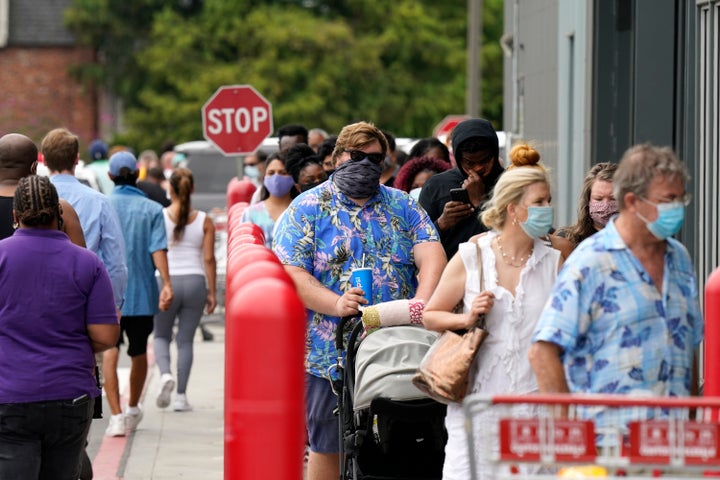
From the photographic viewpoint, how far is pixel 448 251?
27.0 ft

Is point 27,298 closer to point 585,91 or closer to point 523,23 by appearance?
point 585,91

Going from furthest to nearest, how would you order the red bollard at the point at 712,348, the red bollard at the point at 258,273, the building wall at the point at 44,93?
the building wall at the point at 44,93 → the red bollard at the point at 712,348 → the red bollard at the point at 258,273

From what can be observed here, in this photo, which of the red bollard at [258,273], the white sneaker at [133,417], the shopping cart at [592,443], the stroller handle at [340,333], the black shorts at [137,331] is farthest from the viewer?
the white sneaker at [133,417]

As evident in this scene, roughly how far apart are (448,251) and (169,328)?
5.12 meters

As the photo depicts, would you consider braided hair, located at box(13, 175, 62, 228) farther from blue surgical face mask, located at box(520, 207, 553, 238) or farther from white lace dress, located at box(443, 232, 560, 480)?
blue surgical face mask, located at box(520, 207, 553, 238)

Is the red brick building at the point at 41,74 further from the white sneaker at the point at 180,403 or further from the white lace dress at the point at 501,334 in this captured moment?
the white lace dress at the point at 501,334

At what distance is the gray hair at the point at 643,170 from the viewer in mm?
4930

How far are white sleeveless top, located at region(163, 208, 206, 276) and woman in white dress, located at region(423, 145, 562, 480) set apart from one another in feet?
23.1

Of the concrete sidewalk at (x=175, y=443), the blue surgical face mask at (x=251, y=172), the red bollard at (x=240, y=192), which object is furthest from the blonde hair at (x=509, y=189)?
the blue surgical face mask at (x=251, y=172)

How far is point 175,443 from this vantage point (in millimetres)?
11352

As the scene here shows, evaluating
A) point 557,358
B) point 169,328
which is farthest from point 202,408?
point 557,358

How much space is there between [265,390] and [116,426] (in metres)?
7.38

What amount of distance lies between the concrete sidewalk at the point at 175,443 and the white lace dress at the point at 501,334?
4.29 m

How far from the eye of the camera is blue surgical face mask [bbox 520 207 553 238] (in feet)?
18.7
